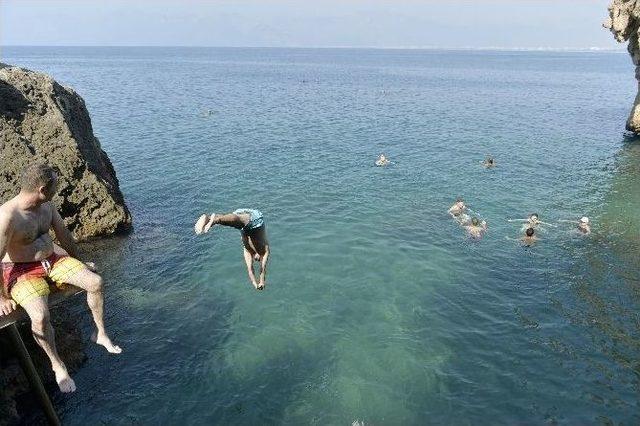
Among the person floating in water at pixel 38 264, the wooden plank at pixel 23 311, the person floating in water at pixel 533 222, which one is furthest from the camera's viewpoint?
the person floating in water at pixel 533 222

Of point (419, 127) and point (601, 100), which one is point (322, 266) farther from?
point (601, 100)

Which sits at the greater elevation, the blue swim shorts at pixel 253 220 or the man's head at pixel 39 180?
the man's head at pixel 39 180

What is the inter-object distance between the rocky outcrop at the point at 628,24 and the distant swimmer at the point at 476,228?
110 ft

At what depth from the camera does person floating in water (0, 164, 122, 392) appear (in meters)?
8.48

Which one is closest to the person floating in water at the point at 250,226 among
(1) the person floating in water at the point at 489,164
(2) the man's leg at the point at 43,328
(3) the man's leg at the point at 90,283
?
(3) the man's leg at the point at 90,283

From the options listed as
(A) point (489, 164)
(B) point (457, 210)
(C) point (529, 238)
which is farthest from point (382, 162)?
(C) point (529, 238)

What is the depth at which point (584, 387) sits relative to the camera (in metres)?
Result: 14.9

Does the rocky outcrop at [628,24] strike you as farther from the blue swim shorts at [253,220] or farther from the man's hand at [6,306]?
the man's hand at [6,306]

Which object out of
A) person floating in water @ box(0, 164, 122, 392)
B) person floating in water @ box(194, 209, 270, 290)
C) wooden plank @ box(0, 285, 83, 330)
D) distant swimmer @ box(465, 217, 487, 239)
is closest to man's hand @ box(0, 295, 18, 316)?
person floating in water @ box(0, 164, 122, 392)

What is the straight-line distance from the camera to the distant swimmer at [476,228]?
82.4 ft

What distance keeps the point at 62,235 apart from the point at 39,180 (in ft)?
5.62

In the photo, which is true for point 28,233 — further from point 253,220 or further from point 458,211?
point 458,211

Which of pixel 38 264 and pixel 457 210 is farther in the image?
pixel 457 210

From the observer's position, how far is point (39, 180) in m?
8.36
